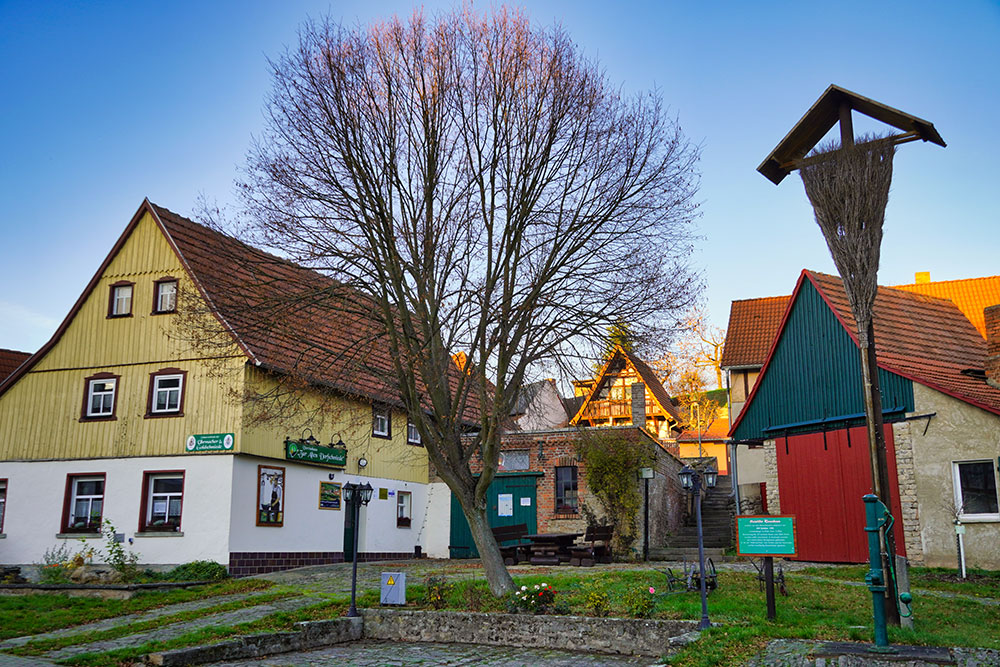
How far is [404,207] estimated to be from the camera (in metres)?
14.5

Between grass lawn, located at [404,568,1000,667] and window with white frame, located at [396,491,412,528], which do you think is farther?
window with white frame, located at [396,491,412,528]

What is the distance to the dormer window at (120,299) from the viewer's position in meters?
22.8

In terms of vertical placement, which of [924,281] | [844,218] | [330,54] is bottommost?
[844,218]

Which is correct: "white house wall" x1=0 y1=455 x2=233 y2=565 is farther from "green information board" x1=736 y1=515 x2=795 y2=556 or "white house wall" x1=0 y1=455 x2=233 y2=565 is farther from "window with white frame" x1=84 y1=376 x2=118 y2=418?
"green information board" x1=736 y1=515 x2=795 y2=556

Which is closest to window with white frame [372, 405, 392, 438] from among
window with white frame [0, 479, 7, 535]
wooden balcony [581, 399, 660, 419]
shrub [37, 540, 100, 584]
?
shrub [37, 540, 100, 584]

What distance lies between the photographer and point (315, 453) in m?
22.9

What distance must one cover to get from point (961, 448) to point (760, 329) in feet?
52.2

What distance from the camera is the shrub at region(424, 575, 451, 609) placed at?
14039mm

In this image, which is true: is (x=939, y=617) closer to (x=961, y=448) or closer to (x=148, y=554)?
(x=961, y=448)

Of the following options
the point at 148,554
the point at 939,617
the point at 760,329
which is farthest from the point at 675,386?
the point at 939,617

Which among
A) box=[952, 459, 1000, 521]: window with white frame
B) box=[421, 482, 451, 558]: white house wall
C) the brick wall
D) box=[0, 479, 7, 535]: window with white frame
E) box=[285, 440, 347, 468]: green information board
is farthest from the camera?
box=[421, 482, 451, 558]: white house wall

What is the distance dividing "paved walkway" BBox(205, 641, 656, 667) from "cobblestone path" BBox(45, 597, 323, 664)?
1.73 meters

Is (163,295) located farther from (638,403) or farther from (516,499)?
(638,403)

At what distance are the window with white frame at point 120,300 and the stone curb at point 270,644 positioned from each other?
12919 mm
